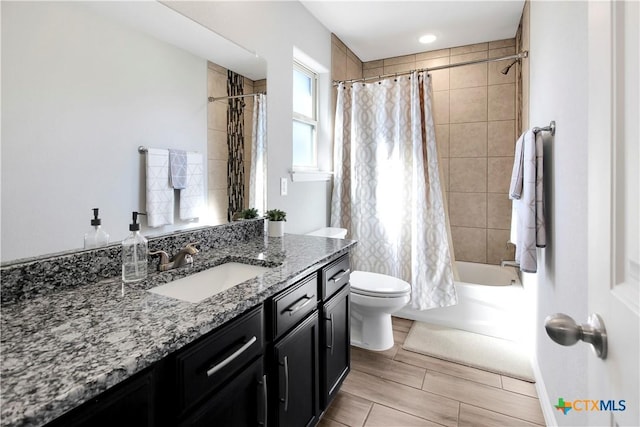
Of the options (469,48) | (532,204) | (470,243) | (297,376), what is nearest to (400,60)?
(469,48)

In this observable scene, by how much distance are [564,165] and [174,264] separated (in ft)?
5.44

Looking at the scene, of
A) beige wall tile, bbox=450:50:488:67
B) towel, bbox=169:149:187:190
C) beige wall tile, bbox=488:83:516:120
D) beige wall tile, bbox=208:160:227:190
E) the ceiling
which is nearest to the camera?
towel, bbox=169:149:187:190

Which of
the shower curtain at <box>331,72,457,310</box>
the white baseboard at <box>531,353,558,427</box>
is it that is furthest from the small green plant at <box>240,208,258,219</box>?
the white baseboard at <box>531,353,558,427</box>

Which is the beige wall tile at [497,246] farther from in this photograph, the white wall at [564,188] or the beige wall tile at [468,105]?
the white wall at [564,188]

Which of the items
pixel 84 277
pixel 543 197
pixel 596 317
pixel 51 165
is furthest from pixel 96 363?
pixel 543 197

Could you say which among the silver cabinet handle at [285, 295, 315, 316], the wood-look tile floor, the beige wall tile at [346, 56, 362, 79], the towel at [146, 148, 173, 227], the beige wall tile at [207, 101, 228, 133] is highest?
the beige wall tile at [346, 56, 362, 79]

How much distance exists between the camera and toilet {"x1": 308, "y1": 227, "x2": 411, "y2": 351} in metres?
2.20

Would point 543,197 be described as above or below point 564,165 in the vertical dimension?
below

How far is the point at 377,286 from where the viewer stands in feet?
7.68

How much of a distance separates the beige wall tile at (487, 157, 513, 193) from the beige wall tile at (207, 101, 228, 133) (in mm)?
2579

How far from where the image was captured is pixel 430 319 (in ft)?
9.13

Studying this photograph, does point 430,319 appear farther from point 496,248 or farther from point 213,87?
point 213,87

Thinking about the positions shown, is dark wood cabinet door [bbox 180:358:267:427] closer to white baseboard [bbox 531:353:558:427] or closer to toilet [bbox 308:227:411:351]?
toilet [bbox 308:227:411:351]

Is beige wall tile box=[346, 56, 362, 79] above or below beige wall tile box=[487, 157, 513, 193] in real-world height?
above
